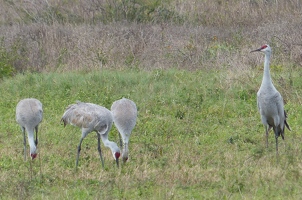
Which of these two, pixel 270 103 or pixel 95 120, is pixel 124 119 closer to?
pixel 95 120

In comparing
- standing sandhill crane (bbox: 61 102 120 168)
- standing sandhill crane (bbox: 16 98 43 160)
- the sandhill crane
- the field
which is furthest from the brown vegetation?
standing sandhill crane (bbox: 61 102 120 168)

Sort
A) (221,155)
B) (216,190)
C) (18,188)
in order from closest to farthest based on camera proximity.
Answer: (18,188) → (216,190) → (221,155)

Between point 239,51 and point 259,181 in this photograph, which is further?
point 239,51

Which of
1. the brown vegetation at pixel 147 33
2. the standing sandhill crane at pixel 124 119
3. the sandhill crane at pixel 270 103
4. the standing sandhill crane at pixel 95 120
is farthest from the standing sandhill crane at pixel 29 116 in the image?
the brown vegetation at pixel 147 33

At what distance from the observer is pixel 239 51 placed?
43.6 ft

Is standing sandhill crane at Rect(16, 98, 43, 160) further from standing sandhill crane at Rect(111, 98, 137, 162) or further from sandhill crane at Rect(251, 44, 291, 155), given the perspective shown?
sandhill crane at Rect(251, 44, 291, 155)

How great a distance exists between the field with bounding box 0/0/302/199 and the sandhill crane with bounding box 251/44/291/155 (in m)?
0.31

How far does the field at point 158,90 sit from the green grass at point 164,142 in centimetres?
2

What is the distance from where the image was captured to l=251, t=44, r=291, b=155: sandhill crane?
812 cm

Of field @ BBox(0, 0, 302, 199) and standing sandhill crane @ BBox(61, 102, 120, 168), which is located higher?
standing sandhill crane @ BBox(61, 102, 120, 168)

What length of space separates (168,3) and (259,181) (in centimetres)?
1246

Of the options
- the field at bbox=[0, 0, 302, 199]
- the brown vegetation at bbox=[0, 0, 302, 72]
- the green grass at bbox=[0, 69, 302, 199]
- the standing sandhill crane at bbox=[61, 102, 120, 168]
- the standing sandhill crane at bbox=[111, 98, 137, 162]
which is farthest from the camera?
the brown vegetation at bbox=[0, 0, 302, 72]

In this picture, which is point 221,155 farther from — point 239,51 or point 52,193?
point 239,51

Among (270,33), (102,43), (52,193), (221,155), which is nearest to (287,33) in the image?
(270,33)
